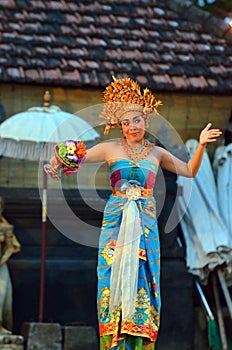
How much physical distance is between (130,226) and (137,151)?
21.4 inches

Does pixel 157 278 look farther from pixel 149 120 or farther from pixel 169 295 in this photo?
pixel 169 295

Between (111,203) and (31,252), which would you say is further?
(31,252)

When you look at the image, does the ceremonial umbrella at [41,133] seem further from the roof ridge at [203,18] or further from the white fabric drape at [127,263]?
the white fabric drape at [127,263]

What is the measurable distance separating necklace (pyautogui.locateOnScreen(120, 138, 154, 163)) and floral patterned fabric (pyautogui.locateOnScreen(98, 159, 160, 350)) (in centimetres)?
4

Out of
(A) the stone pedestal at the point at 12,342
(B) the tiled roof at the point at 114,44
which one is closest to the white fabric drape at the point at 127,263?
(A) the stone pedestal at the point at 12,342

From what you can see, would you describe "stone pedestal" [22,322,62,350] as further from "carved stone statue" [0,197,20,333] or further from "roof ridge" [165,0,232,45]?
"roof ridge" [165,0,232,45]

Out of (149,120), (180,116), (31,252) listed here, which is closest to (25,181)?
(31,252)

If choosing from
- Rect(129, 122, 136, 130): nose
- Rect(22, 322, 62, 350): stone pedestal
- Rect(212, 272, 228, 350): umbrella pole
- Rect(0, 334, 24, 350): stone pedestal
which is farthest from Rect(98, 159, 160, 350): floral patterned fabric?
Rect(212, 272, 228, 350): umbrella pole

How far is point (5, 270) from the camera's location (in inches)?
502

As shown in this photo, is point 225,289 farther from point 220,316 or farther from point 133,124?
point 133,124

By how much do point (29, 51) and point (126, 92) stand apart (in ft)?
17.6

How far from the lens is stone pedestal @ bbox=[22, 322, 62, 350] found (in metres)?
11.8

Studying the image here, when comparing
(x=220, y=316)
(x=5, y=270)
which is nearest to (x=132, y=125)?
(x=5, y=270)

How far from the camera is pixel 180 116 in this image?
47.2 feet
